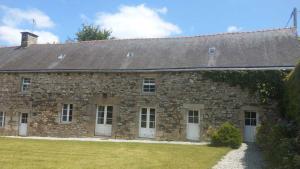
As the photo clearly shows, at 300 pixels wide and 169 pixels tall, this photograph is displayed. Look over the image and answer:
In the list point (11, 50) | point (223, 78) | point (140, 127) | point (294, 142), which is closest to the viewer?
point (294, 142)

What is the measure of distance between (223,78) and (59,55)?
10987mm

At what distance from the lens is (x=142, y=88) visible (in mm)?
17641

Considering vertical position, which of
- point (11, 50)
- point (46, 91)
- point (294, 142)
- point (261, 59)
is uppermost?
point (11, 50)

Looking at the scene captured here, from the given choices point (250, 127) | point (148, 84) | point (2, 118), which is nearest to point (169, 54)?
point (148, 84)

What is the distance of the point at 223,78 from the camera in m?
16.2

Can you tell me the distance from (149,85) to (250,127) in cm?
562

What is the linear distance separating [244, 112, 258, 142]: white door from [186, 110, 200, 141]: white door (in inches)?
92.3

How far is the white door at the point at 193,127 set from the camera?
16547 millimetres

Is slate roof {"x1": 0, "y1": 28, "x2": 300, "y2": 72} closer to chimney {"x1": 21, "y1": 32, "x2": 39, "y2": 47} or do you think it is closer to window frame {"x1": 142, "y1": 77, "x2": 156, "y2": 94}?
window frame {"x1": 142, "y1": 77, "x2": 156, "y2": 94}

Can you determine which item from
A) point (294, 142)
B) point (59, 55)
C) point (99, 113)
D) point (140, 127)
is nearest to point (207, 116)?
point (140, 127)

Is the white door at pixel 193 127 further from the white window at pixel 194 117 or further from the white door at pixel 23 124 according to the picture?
the white door at pixel 23 124

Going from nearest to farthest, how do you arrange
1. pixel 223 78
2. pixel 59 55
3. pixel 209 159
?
pixel 209 159 → pixel 223 78 → pixel 59 55

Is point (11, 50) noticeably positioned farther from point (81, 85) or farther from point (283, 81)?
point (283, 81)

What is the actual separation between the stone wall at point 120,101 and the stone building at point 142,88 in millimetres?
48
